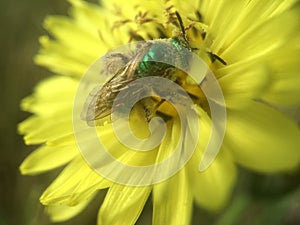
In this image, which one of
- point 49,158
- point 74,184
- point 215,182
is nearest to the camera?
point 215,182

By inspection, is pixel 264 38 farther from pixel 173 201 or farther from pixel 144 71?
pixel 173 201

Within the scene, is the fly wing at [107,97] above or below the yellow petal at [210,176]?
above

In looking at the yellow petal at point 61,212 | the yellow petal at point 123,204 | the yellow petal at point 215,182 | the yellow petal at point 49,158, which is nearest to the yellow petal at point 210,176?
the yellow petal at point 215,182

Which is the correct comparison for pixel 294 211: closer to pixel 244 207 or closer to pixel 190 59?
pixel 244 207

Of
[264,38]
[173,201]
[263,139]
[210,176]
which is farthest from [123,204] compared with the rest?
[264,38]

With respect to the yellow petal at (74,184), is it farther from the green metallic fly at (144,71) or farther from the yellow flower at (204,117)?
the green metallic fly at (144,71)
